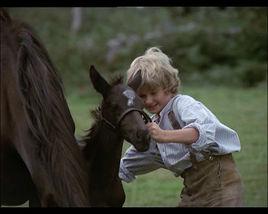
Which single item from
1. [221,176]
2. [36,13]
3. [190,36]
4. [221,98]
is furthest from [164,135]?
[36,13]

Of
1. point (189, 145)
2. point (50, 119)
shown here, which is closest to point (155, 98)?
point (189, 145)

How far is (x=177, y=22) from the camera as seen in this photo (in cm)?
1442

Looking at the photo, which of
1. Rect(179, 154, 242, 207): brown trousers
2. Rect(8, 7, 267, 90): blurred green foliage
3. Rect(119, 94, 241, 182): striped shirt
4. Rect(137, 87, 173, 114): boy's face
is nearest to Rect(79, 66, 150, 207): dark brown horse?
Rect(137, 87, 173, 114): boy's face

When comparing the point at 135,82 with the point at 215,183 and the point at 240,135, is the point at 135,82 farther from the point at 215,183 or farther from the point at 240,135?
the point at 240,135

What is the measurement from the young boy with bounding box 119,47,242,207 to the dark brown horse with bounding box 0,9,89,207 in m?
0.64

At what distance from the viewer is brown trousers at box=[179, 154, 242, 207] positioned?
3.76 m

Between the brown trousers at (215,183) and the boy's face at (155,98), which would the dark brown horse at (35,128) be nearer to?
the boy's face at (155,98)

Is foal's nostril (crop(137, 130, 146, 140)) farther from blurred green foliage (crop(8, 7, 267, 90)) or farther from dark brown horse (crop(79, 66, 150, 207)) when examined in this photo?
blurred green foliage (crop(8, 7, 267, 90))

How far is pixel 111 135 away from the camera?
3.62 m

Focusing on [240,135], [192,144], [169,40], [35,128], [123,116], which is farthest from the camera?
[169,40]

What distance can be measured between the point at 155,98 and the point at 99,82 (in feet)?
1.28

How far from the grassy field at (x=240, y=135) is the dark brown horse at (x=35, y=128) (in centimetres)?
166

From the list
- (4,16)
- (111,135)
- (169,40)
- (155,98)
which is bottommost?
(169,40)

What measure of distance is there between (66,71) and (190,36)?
2.50m
